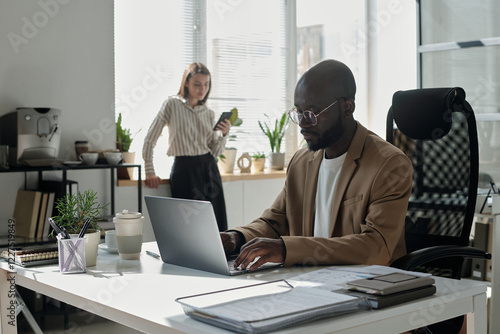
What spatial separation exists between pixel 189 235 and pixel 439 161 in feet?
3.34

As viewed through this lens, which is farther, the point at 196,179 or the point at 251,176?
the point at 251,176

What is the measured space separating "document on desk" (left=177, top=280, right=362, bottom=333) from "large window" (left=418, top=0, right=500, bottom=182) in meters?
4.37

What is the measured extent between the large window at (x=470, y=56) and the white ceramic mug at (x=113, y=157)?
3061 mm

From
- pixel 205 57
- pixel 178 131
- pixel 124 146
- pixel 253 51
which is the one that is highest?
pixel 253 51

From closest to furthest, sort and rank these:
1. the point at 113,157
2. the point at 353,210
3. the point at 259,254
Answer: the point at 259,254, the point at 353,210, the point at 113,157

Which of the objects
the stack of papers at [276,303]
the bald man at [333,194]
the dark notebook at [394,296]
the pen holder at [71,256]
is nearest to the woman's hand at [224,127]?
the bald man at [333,194]

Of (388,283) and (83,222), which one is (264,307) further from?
(83,222)

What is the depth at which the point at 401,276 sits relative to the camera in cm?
146

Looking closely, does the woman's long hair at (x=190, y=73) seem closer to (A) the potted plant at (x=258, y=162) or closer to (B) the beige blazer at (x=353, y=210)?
(A) the potted plant at (x=258, y=162)

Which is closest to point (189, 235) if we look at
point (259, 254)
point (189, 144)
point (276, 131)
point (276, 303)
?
point (259, 254)

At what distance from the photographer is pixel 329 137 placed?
215 cm

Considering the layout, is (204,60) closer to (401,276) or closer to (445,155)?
(445,155)

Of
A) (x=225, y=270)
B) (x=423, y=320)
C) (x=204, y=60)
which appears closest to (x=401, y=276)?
(x=423, y=320)

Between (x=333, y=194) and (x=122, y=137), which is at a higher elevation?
(x=122, y=137)
